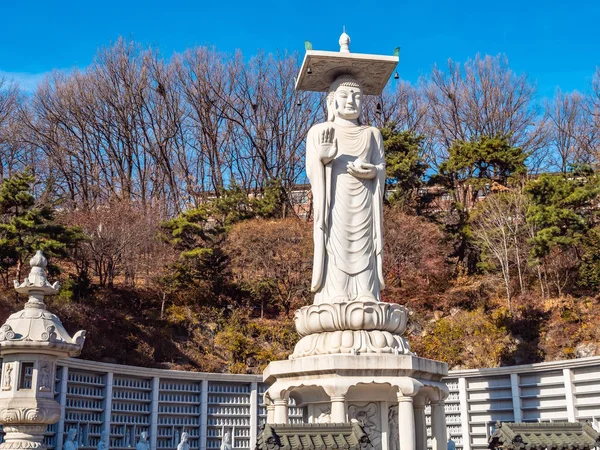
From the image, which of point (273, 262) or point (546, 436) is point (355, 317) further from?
point (273, 262)

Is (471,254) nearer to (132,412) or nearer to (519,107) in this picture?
(519,107)

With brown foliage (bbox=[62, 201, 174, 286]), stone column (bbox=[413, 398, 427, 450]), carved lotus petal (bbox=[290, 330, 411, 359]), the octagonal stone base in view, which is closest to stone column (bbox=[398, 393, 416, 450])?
the octagonal stone base

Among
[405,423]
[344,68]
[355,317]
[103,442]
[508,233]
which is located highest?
[508,233]

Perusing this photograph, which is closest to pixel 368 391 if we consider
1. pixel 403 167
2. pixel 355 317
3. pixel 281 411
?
pixel 355 317

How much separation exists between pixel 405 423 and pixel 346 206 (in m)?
3.47

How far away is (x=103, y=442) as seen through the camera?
1192 cm

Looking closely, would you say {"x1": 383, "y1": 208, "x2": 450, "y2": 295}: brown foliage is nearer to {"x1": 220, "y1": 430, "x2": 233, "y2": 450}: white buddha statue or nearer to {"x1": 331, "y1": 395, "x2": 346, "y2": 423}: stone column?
{"x1": 220, "y1": 430, "x2": 233, "y2": 450}: white buddha statue

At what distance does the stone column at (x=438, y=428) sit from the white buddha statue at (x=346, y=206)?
1870 mm

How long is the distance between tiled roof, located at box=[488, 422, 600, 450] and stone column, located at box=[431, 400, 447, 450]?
270 cm

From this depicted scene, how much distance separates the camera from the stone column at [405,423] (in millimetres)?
9266

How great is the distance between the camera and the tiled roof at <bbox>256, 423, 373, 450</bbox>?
7215 millimetres

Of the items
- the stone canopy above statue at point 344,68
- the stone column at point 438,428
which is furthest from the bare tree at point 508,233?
the stone column at point 438,428

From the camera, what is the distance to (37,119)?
1151 inches

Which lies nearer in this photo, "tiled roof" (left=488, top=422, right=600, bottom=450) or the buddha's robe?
"tiled roof" (left=488, top=422, right=600, bottom=450)
